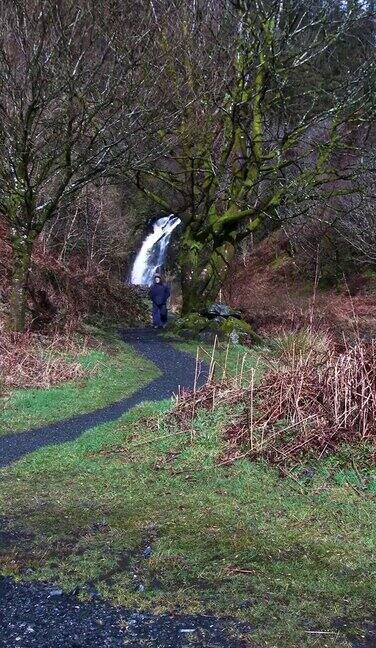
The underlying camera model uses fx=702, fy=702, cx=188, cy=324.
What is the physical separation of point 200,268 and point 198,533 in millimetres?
15139

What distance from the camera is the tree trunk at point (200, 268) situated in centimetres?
2036

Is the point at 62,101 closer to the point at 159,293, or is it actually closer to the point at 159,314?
the point at 159,293

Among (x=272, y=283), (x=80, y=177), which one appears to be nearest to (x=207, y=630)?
(x=80, y=177)

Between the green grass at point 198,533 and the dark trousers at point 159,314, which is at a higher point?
the dark trousers at point 159,314

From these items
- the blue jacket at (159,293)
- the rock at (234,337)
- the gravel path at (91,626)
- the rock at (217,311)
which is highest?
the blue jacket at (159,293)

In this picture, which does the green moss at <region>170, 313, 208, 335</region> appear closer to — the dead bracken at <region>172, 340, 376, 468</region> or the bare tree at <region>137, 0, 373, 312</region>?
the bare tree at <region>137, 0, 373, 312</region>

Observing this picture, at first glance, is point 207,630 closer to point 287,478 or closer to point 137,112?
point 287,478

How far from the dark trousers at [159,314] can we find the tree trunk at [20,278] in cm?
600

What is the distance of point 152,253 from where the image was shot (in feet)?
109

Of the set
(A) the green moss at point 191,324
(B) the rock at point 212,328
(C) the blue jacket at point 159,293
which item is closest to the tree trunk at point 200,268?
(C) the blue jacket at point 159,293

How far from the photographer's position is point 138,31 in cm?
1581

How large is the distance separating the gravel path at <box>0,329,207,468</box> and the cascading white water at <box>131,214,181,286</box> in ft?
43.6

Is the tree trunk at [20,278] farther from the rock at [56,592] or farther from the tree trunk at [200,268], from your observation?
the rock at [56,592]

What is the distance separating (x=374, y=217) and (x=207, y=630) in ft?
78.6
